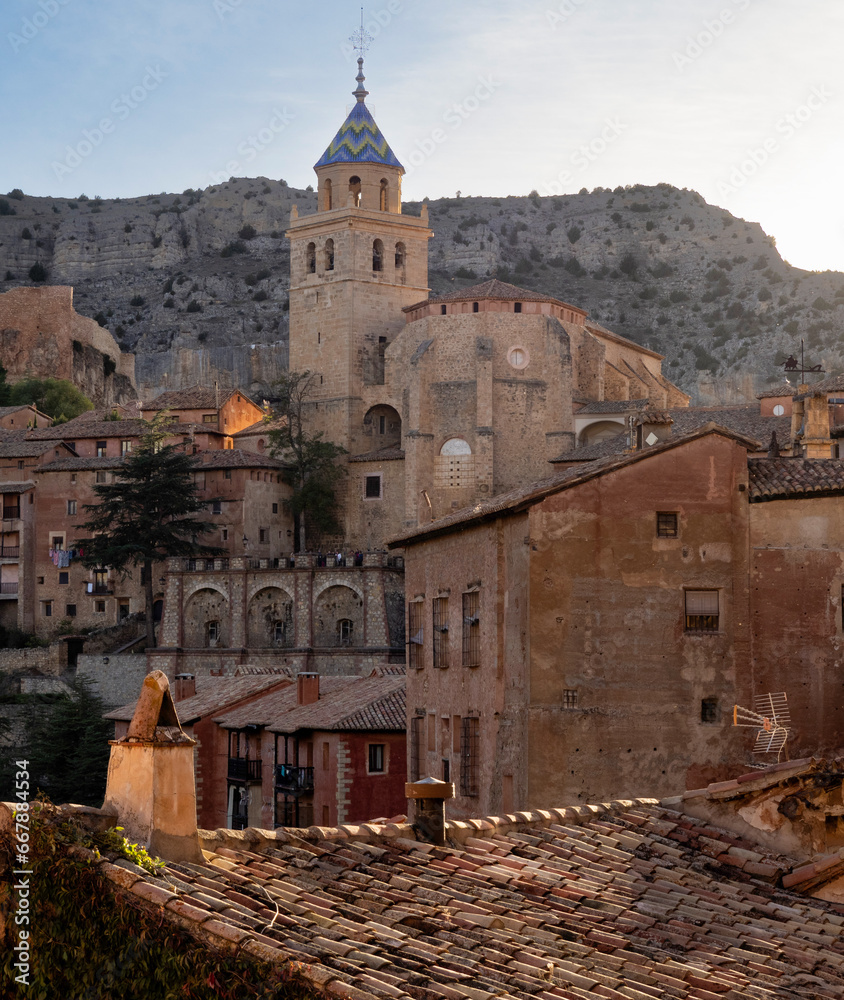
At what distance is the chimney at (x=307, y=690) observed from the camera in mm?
41094

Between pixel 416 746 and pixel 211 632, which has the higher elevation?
pixel 211 632

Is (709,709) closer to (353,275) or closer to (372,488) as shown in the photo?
(372,488)

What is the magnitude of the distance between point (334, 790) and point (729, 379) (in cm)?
8127

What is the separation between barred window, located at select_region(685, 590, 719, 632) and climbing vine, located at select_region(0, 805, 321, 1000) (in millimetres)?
15354

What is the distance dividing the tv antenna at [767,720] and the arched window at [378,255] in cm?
5364

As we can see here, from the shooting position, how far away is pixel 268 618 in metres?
67.4

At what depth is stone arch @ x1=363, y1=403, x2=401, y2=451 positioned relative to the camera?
7375cm

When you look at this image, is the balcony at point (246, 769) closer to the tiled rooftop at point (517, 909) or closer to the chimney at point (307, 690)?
the chimney at point (307, 690)

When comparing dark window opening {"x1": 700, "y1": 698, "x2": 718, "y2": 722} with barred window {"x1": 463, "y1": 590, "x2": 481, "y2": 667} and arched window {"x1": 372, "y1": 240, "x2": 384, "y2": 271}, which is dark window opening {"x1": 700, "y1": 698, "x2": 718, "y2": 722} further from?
arched window {"x1": 372, "y1": 240, "x2": 384, "y2": 271}

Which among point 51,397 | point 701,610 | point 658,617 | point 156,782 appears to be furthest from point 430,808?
point 51,397

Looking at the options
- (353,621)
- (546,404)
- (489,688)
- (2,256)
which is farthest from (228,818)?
(2,256)

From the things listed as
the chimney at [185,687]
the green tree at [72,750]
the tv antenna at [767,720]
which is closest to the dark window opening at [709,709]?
the tv antenna at [767,720]

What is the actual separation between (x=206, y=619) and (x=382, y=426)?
12.6 meters

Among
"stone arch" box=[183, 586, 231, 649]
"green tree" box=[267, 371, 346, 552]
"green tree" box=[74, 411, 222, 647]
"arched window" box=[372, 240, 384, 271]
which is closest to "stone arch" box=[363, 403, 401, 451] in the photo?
"green tree" box=[267, 371, 346, 552]
